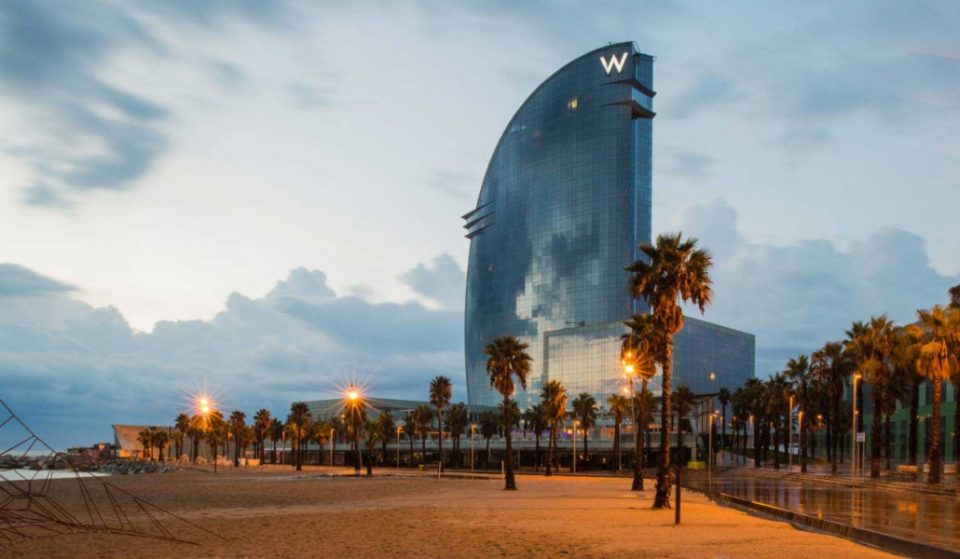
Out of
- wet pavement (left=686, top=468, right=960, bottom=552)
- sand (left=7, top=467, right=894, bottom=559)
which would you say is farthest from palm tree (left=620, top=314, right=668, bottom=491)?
sand (left=7, top=467, right=894, bottom=559)

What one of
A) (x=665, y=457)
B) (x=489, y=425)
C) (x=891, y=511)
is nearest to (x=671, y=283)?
(x=665, y=457)

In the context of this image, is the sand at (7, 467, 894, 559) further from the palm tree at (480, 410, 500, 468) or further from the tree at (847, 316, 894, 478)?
the palm tree at (480, 410, 500, 468)

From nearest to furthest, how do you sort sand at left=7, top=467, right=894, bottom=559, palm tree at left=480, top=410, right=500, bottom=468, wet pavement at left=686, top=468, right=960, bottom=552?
sand at left=7, top=467, right=894, bottom=559
wet pavement at left=686, top=468, right=960, bottom=552
palm tree at left=480, top=410, right=500, bottom=468

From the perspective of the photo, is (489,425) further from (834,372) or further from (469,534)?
(469,534)

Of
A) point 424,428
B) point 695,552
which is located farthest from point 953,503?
point 424,428

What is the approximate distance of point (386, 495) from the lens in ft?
172

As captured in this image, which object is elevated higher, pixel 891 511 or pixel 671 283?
pixel 671 283

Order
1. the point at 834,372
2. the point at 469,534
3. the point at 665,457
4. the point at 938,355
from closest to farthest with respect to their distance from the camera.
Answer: the point at 469,534 → the point at 665,457 → the point at 938,355 → the point at 834,372

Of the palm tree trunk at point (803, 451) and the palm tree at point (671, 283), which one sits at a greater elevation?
the palm tree at point (671, 283)

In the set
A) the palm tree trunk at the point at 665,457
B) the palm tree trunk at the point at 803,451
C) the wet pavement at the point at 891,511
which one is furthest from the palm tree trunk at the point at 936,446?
the palm tree trunk at the point at 665,457

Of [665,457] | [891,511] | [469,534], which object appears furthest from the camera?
[665,457]

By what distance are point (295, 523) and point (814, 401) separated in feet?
263

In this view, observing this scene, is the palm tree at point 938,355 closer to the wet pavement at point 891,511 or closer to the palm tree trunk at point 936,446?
the palm tree trunk at point 936,446

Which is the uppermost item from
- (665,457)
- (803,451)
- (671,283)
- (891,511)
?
(671,283)
